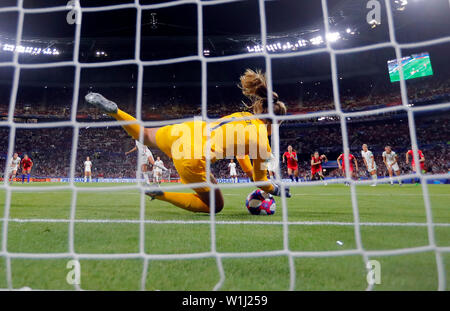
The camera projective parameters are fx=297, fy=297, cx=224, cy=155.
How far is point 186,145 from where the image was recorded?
115 inches

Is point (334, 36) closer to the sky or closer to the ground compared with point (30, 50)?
closer to the ground

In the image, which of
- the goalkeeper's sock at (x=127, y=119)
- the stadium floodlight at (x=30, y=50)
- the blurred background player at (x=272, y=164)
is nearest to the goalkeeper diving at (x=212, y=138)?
the goalkeeper's sock at (x=127, y=119)

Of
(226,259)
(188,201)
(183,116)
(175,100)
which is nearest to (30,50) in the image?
(175,100)

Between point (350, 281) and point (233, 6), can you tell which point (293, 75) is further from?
point (350, 281)

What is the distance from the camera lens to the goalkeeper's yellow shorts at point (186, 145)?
9.48 feet

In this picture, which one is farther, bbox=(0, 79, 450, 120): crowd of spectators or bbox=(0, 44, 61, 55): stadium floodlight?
bbox=(0, 79, 450, 120): crowd of spectators

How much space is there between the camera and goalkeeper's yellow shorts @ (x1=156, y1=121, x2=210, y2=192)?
114 inches

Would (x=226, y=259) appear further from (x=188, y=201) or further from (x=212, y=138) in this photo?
(x=188, y=201)

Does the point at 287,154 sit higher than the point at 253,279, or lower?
higher

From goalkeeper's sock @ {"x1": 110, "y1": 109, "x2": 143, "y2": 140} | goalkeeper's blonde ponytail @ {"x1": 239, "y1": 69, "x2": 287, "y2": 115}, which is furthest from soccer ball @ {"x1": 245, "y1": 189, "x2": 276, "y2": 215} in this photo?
goalkeeper's sock @ {"x1": 110, "y1": 109, "x2": 143, "y2": 140}

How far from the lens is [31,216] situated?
3.53 metres

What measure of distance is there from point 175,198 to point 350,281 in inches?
83.1

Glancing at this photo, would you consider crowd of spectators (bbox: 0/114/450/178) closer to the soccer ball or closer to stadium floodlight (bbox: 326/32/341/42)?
stadium floodlight (bbox: 326/32/341/42)
